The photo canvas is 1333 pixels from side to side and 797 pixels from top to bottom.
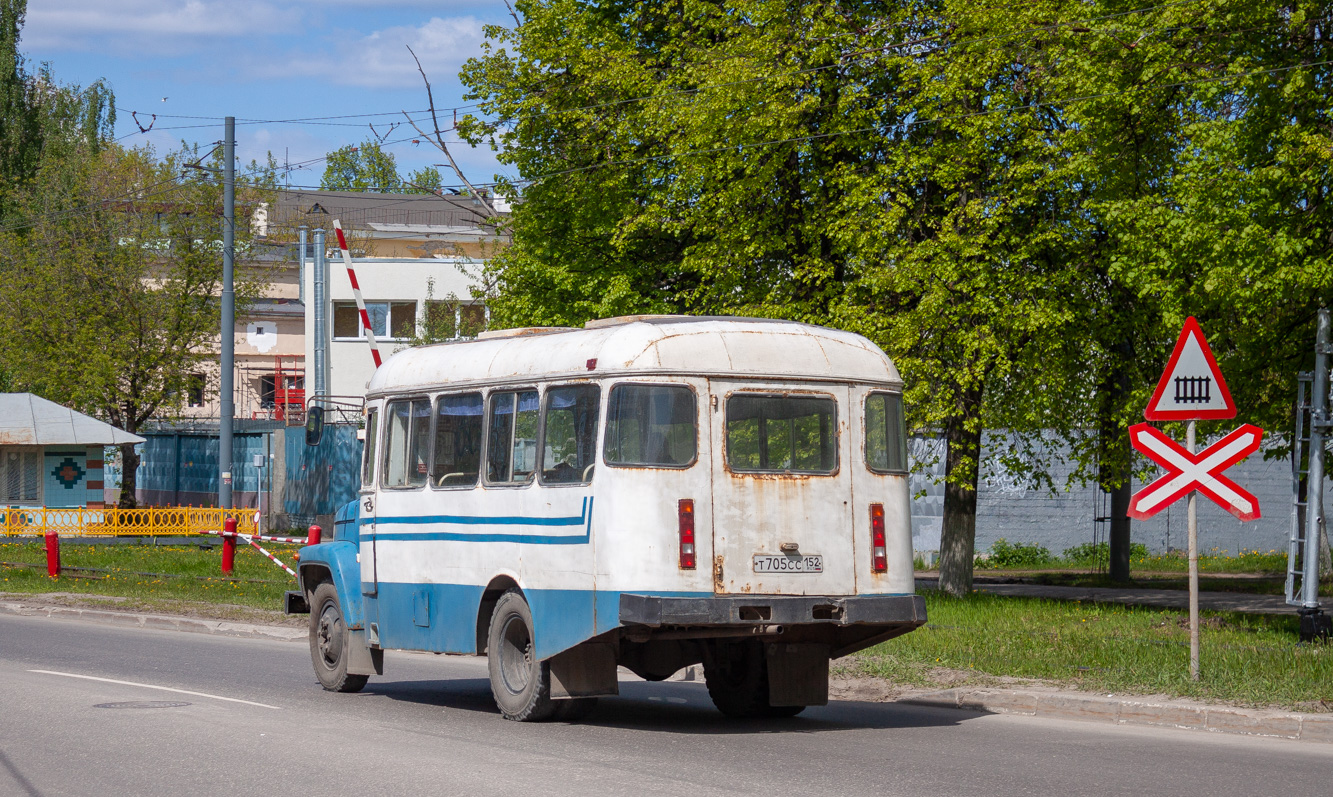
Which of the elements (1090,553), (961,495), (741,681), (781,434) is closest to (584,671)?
(741,681)

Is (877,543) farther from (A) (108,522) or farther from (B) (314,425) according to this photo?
(A) (108,522)

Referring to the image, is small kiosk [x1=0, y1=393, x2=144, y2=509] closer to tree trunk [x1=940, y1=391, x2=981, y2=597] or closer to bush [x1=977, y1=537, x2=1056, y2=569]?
bush [x1=977, y1=537, x2=1056, y2=569]

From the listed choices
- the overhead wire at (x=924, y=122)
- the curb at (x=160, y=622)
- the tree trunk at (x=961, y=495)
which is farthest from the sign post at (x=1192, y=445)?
the curb at (x=160, y=622)

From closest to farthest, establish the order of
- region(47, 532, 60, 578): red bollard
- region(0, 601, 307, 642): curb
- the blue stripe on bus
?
1. the blue stripe on bus
2. region(0, 601, 307, 642): curb
3. region(47, 532, 60, 578): red bollard

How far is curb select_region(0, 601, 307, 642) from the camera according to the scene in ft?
66.5

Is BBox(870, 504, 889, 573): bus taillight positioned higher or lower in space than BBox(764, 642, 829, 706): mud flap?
higher

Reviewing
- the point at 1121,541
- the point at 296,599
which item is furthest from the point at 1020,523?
the point at 296,599

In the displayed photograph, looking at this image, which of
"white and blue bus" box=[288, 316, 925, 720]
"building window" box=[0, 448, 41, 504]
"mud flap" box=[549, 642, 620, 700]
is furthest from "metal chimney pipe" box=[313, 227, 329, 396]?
"mud flap" box=[549, 642, 620, 700]

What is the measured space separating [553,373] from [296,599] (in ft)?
15.4

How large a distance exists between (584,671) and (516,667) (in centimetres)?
67

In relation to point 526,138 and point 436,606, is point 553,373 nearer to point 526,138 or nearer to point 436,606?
point 436,606

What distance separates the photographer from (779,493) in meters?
11.2

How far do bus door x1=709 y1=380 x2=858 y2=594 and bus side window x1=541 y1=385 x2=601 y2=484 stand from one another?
2.80 ft

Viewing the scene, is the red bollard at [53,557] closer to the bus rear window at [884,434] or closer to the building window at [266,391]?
the bus rear window at [884,434]
